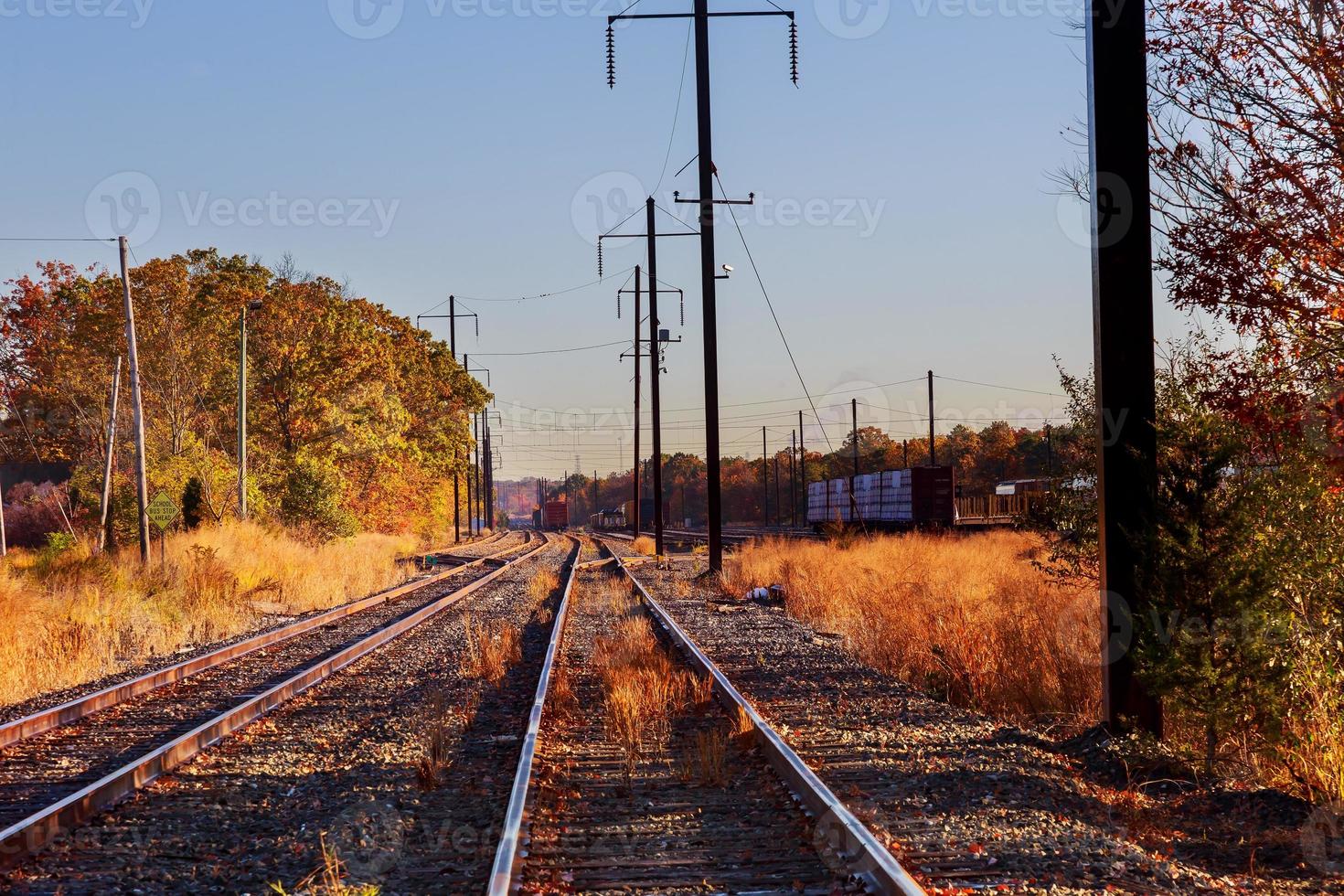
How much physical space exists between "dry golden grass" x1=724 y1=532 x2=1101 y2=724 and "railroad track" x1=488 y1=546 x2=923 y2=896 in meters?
2.77

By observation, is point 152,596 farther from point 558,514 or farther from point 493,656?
point 558,514

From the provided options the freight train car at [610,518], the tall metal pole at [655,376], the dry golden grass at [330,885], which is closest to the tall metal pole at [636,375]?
the tall metal pole at [655,376]

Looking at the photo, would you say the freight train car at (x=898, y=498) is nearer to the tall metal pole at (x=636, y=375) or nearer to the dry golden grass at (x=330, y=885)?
the tall metal pole at (x=636, y=375)

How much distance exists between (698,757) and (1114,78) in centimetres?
569

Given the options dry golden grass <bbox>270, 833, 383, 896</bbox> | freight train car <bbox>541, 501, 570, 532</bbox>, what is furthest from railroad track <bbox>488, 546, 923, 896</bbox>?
freight train car <bbox>541, 501, 570, 532</bbox>

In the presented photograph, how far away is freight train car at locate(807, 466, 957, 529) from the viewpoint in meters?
47.0

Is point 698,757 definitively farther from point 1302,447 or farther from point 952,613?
point 952,613

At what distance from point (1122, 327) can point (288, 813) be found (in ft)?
21.3

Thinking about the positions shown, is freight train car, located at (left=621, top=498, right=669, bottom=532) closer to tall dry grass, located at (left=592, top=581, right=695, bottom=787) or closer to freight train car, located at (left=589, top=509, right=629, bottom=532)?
freight train car, located at (left=589, top=509, right=629, bottom=532)

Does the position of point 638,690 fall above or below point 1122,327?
below

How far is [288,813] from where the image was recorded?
7.09m

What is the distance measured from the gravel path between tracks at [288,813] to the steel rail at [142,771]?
0.11 meters

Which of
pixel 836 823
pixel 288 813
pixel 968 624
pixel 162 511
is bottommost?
pixel 288 813

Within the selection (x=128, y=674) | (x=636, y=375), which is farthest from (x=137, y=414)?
(x=636, y=375)
